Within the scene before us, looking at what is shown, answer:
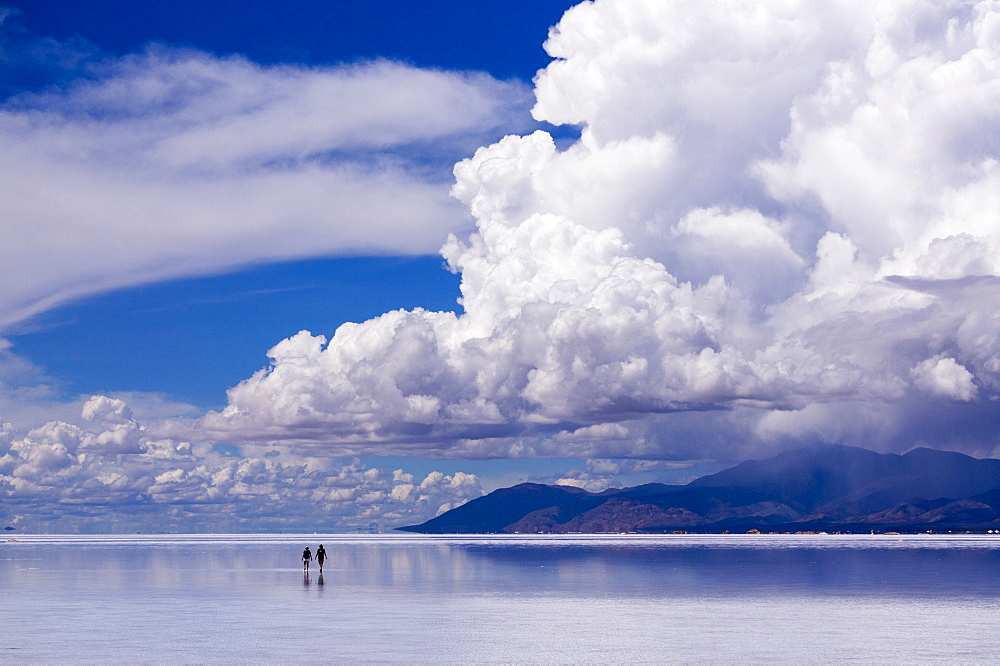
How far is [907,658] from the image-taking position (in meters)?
35.7

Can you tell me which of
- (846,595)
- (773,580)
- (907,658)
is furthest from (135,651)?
(773,580)

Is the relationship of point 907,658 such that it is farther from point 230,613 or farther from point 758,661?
point 230,613

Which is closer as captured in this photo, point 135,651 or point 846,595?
point 135,651

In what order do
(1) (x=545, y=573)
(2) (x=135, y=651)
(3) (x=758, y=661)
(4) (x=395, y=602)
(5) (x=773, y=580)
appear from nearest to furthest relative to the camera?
(3) (x=758, y=661)
(2) (x=135, y=651)
(4) (x=395, y=602)
(5) (x=773, y=580)
(1) (x=545, y=573)

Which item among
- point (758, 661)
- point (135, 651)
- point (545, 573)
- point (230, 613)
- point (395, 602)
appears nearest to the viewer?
point (758, 661)

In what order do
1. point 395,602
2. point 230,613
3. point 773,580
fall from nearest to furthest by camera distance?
point 230,613
point 395,602
point 773,580

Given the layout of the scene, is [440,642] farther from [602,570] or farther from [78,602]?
[602,570]

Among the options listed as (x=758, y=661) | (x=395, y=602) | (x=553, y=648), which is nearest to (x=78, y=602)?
(x=395, y=602)

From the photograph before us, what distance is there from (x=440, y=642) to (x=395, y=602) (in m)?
19.5

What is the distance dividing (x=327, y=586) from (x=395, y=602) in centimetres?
1515

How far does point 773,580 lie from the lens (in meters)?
78.6

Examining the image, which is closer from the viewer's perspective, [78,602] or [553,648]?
[553,648]

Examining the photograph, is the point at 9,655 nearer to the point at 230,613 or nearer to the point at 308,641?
the point at 308,641

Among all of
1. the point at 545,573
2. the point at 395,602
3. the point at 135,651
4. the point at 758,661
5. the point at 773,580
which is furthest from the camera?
the point at 545,573
